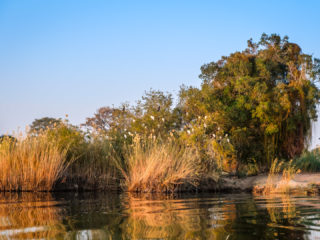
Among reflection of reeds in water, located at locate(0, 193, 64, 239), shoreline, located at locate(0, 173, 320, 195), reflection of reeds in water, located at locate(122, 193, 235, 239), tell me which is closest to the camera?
reflection of reeds in water, located at locate(122, 193, 235, 239)

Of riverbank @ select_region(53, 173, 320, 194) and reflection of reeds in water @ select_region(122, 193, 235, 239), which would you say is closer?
reflection of reeds in water @ select_region(122, 193, 235, 239)

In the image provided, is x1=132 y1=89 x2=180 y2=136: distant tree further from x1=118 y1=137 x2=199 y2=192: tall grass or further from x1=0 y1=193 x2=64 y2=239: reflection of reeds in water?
x1=0 y1=193 x2=64 y2=239: reflection of reeds in water

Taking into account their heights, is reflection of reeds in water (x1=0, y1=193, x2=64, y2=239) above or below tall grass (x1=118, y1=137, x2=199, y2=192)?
below

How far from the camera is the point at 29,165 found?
10484 millimetres

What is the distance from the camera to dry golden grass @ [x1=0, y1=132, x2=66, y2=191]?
10469mm

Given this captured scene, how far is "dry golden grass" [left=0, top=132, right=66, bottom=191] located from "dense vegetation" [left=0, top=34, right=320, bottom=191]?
334 millimetres

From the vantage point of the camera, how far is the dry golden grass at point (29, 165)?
A: 34.3ft

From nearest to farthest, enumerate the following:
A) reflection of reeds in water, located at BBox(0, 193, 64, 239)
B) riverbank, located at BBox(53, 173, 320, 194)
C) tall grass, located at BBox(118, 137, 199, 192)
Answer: reflection of reeds in water, located at BBox(0, 193, 64, 239), riverbank, located at BBox(53, 173, 320, 194), tall grass, located at BBox(118, 137, 199, 192)

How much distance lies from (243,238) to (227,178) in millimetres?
8603

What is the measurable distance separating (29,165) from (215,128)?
6.31m

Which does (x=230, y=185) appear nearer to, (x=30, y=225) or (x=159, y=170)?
(x=159, y=170)

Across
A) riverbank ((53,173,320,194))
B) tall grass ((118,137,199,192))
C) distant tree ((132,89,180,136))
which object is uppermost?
distant tree ((132,89,180,136))

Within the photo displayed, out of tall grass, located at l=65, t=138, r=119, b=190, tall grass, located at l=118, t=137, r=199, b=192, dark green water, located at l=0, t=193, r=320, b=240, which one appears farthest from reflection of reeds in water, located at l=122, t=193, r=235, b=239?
tall grass, located at l=65, t=138, r=119, b=190

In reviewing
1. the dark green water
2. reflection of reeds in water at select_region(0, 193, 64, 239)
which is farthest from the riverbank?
reflection of reeds in water at select_region(0, 193, 64, 239)
